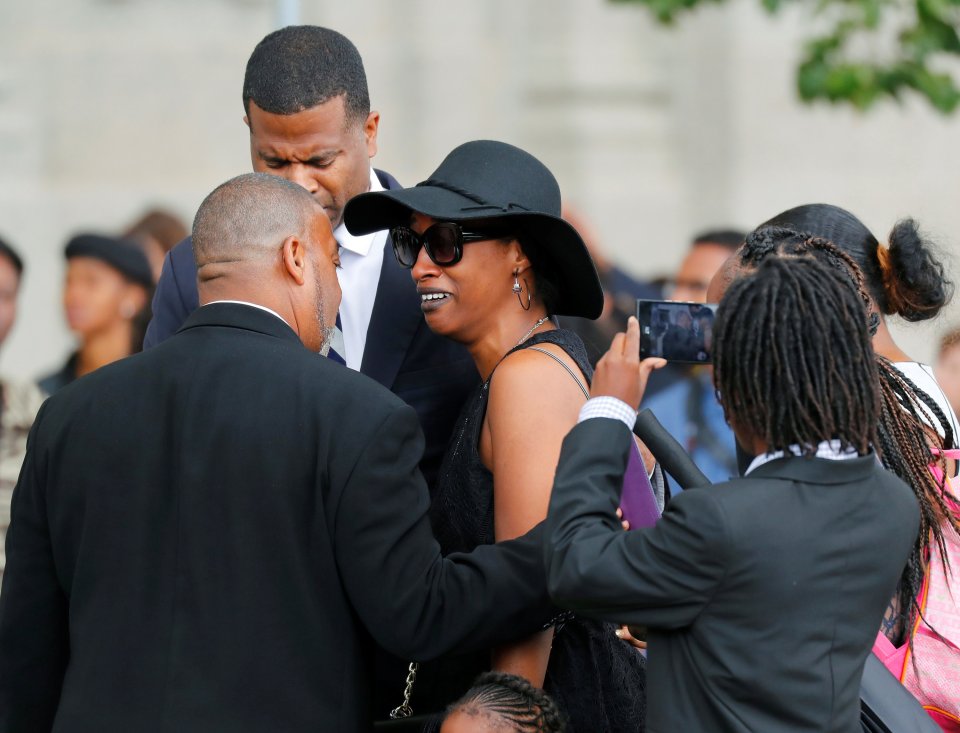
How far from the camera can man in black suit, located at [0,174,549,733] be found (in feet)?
8.23

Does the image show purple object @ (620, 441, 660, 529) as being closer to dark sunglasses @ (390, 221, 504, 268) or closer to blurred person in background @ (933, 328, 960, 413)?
dark sunglasses @ (390, 221, 504, 268)

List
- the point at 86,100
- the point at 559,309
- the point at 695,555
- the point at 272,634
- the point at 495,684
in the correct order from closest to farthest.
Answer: the point at 695,555, the point at 272,634, the point at 495,684, the point at 559,309, the point at 86,100

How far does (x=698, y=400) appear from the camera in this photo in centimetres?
586

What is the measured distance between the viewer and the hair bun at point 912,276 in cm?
312

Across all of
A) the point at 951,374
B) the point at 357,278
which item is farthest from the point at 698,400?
the point at 357,278

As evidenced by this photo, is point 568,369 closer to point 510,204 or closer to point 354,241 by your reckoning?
point 510,204

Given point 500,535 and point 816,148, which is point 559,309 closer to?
point 500,535

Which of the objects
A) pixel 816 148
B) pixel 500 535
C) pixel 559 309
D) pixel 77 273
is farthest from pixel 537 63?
pixel 500 535

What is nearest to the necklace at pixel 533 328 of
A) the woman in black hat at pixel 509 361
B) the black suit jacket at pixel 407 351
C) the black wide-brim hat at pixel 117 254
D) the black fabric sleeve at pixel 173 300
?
the woman in black hat at pixel 509 361

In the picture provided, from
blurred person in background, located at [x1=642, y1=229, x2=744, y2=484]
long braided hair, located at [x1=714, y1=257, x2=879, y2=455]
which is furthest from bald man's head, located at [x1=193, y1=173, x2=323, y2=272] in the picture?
blurred person in background, located at [x1=642, y1=229, x2=744, y2=484]

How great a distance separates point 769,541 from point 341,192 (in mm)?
1709

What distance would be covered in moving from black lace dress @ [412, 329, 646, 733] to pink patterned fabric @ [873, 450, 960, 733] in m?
0.54

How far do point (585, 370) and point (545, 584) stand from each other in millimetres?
501

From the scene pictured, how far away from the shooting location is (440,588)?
8.48 feet
